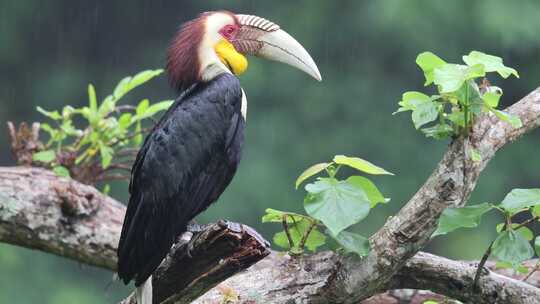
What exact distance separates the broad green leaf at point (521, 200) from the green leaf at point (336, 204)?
0.25m

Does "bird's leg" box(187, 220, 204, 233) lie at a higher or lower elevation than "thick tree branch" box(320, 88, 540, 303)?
lower

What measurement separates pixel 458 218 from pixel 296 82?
4193mm

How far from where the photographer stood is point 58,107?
5.89 m

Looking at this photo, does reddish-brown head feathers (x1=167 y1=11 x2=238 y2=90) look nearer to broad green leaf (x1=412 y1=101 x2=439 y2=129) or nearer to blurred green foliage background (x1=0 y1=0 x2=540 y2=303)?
broad green leaf (x1=412 y1=101 x2=439 y2=129)

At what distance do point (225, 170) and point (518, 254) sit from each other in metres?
0.76

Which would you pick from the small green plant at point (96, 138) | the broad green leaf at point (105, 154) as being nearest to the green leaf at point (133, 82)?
the small green plant at point (96, 138)

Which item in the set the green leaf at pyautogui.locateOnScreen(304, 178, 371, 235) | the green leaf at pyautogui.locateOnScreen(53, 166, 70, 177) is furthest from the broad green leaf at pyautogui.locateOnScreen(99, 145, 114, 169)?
the green leaf at pyautogui.locateOnScreen(304, 178, 371, 235)

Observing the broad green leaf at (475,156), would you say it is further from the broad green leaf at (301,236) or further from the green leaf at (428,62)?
the broad green leaf at (301,236)

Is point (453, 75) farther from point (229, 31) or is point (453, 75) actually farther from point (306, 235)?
point (229, 31)

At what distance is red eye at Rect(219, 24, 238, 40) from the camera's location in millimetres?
2496

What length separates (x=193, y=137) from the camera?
2.24m

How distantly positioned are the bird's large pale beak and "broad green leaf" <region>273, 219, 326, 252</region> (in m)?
0.57

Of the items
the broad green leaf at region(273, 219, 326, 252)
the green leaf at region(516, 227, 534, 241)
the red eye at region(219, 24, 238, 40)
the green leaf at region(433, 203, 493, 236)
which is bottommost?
the broad green leaf at region(273, 219, 326, 252)

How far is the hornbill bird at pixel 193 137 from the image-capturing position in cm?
205
